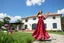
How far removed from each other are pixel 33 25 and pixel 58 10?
777 centimetres

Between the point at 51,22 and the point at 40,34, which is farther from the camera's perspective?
the point at 51,22

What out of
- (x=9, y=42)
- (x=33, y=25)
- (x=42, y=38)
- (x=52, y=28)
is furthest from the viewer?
(x=33, y=25)

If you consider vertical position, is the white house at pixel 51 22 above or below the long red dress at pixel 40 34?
above

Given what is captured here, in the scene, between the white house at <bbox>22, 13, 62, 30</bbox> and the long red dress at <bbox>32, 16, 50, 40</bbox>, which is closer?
the long red dress at <bbox>32, 16, 50, 40</bbox>

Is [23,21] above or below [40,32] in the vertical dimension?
above

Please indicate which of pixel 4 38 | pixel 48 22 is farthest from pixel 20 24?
pixel 4 38

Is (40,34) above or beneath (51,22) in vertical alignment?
beneath

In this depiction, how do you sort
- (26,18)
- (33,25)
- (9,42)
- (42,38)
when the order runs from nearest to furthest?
(9,42) < (42,38) < (33,25) < (26,18)

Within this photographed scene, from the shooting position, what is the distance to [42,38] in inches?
299

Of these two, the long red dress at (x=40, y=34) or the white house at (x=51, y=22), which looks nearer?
the long red dress at (x=40, y=34)

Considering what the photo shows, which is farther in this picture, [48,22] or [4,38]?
[48,22]

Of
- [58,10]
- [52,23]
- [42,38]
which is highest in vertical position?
[58,10]

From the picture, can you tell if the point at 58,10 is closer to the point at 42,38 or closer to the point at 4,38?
the point at 42,38

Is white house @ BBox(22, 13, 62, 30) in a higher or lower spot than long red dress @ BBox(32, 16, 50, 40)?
higher
